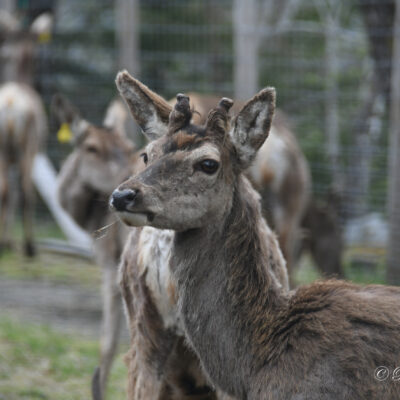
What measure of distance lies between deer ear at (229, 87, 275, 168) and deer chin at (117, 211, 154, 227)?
1.81ft

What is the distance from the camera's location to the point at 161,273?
363cm

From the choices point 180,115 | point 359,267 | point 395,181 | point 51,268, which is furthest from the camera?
point 51,268

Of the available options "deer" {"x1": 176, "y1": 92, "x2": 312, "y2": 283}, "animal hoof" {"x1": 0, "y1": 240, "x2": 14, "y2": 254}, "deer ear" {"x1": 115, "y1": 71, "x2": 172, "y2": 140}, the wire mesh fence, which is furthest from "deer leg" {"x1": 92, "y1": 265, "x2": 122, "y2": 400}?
"animal hoof" {"x1": 0, "y1": 240, "x2": 14, "y2": 254}

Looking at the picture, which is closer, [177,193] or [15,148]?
[177,193]

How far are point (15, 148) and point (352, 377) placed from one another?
7.15m

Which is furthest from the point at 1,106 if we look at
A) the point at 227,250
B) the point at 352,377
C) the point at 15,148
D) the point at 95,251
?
the point at 352,377

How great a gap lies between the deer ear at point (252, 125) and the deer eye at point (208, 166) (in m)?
0.20

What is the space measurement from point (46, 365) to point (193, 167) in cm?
333

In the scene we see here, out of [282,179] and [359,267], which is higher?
[282,179]

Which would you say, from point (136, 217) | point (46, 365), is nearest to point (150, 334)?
point (136, 217)

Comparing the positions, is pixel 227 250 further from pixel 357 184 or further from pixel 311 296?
pixel 357 184

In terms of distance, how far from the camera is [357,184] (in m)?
8.55

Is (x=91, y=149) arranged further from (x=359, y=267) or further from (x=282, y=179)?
(x=359, y=267)

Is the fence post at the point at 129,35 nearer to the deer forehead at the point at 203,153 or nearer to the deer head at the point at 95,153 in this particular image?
the deer head at the point at 95,153
